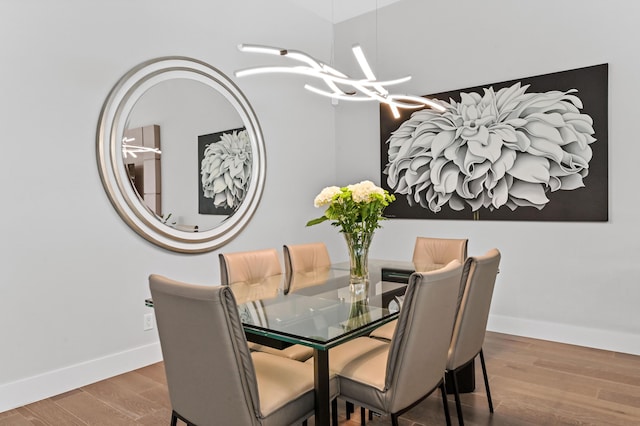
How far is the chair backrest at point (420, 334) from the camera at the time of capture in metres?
1.64

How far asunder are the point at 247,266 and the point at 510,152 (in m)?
2.45

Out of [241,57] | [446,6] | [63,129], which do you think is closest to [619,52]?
[446,6]

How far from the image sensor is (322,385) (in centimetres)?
166

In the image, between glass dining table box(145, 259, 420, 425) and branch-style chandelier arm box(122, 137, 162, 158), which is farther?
A: branch-style chandelier arm box(122, 137, 162, 158)

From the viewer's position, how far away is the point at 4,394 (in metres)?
2.53

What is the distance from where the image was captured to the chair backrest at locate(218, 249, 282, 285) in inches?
103

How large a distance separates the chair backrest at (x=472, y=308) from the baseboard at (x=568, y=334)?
5.92ft

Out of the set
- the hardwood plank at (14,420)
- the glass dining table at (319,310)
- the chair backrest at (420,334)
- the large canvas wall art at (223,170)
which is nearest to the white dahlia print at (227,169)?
the large canvas wall art at (223,170)

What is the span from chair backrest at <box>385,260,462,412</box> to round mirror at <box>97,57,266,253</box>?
2199 millimetres

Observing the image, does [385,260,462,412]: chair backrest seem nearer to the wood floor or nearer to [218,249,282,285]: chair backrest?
the wood floor

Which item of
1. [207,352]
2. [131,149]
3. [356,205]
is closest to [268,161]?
[131,149]

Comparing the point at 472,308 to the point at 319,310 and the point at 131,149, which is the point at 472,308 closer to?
the point at 319,310

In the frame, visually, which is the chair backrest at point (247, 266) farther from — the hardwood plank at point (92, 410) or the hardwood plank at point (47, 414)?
the hardwood plank at point (47, 414)

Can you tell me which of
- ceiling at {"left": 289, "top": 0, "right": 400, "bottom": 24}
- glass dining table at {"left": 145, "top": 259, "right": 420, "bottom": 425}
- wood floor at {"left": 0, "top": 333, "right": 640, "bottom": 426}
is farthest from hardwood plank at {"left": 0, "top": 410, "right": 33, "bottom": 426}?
ceiling at {"left": 289, "top": 0, "right": 400, "bottom": 24}
